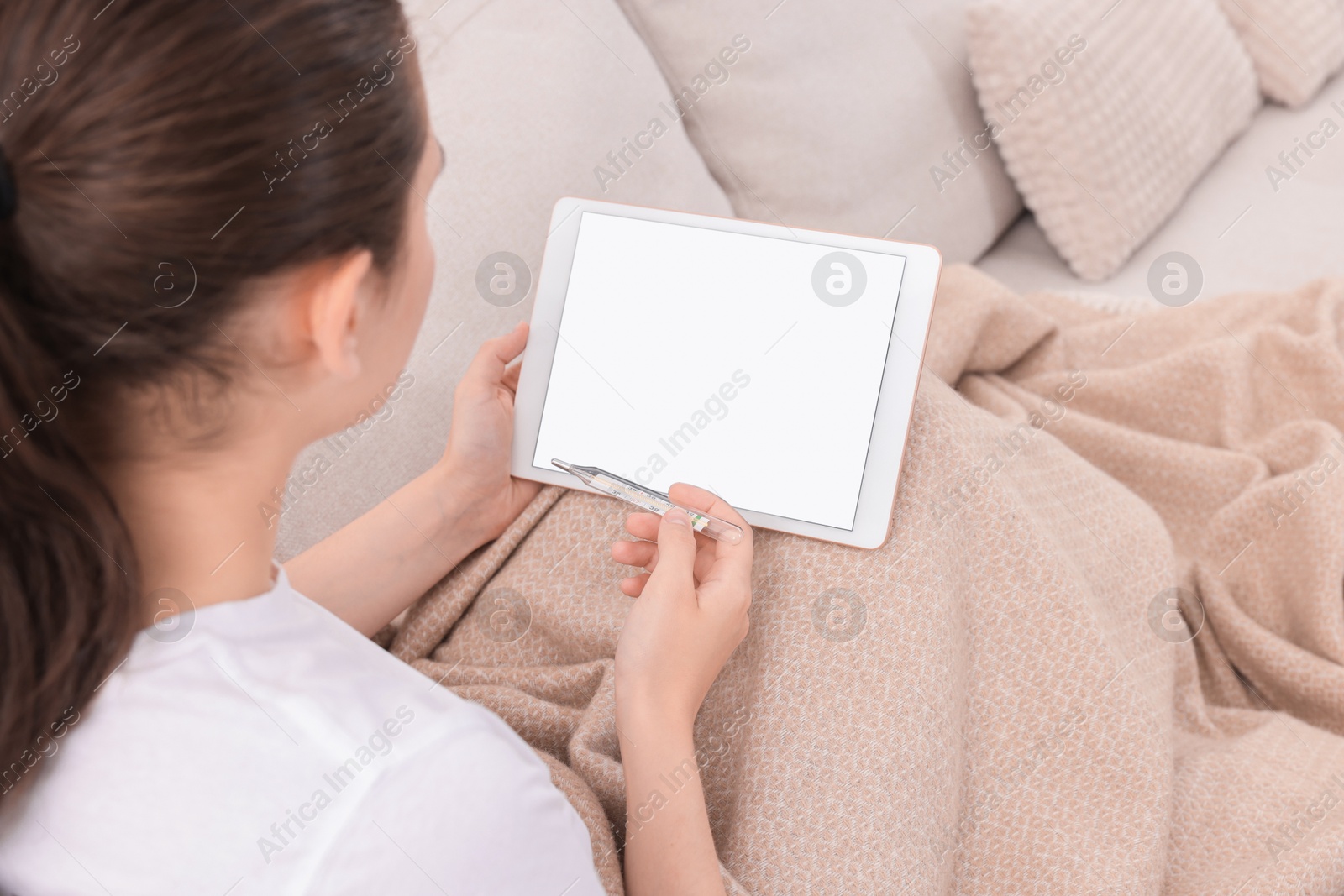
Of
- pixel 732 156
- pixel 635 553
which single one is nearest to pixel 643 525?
pixel 635 553

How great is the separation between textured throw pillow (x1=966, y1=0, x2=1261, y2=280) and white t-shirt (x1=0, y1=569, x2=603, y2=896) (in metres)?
1.09

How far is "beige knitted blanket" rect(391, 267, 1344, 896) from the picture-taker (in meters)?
0.67

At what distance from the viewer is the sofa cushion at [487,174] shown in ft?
2.89

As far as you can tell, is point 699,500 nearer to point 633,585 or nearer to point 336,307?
point 633,585

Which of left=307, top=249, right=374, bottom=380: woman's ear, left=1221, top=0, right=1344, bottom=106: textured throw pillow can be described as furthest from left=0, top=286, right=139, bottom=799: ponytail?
left=1221, top=0, right=1344, bottom=106: textured throw pillow

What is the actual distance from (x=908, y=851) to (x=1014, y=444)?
0.35 metres

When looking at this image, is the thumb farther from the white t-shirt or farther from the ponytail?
the ponytail

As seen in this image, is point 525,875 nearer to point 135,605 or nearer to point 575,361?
point 135,605

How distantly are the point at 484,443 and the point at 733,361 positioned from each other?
212 millimetres

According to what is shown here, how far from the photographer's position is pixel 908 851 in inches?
25.6

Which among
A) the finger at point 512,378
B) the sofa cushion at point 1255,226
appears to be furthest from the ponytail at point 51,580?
the sofa cushion at point 1255,226

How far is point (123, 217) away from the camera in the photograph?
0.40m

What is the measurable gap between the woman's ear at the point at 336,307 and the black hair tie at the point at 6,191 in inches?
4.7

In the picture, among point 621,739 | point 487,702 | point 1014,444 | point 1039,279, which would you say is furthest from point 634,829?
point 1039,279
